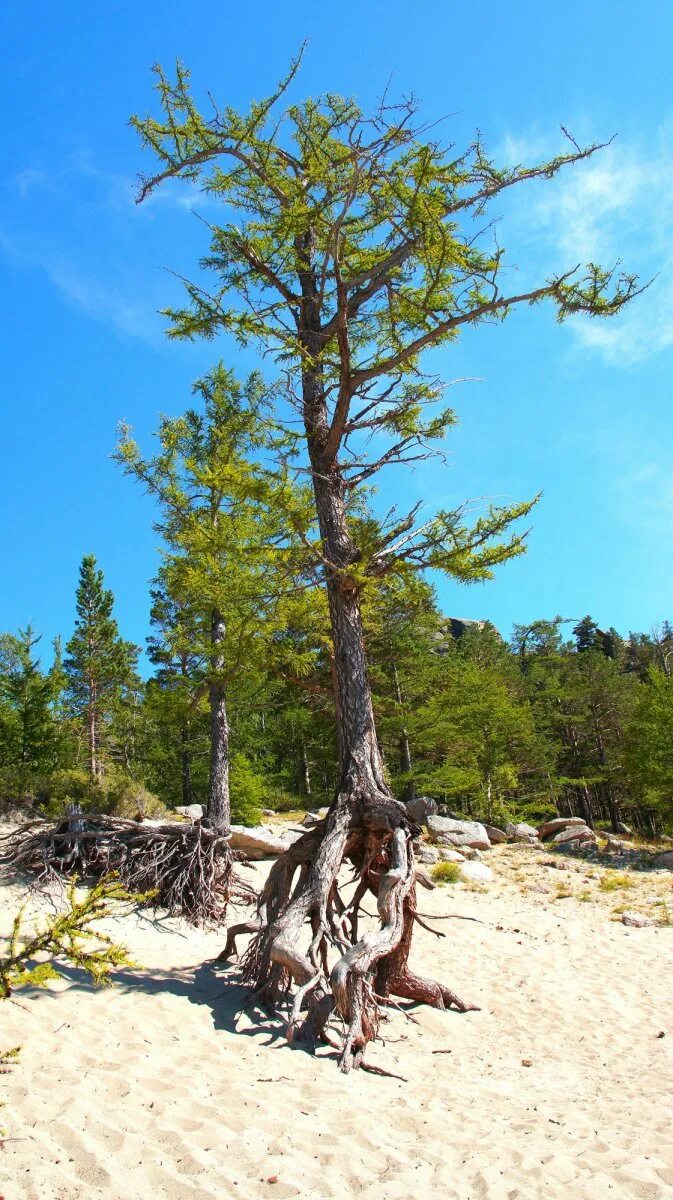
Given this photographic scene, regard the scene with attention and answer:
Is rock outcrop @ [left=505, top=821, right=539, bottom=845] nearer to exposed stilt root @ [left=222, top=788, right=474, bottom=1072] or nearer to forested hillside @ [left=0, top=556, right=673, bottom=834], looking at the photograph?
forested hillside @ [left=0, top=556, right=673, bottom=834]

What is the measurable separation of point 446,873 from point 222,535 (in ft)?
27.2

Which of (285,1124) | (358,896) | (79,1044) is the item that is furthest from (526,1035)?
(79,1044)

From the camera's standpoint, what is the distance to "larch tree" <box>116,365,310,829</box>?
7801mm

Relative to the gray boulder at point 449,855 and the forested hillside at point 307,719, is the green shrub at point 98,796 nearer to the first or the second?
the forested hillside at point 307,719

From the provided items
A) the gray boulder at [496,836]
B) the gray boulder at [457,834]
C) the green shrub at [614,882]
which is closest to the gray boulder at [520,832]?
the gray boulder at [496,836]

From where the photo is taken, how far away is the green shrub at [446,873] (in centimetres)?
1350

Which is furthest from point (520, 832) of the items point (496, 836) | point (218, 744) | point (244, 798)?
point (218, 744)

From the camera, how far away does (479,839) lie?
707 inches

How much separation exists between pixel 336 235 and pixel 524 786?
2928cm

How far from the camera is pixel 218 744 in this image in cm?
1356

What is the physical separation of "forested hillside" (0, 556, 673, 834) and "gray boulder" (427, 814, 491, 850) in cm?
346

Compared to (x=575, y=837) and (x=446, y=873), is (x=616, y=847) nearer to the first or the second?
(x=575, y=837)

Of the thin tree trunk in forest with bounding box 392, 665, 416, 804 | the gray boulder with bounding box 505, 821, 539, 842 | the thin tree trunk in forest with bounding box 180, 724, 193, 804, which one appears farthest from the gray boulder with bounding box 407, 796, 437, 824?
the thin tree trunk in forest with bounding box 180, 724, 193, 804

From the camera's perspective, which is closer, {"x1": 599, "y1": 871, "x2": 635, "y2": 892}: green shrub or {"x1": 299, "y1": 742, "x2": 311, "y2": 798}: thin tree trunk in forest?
{"x1": 599, "y1": 871, "x2": 635, "y2": 892}: green shrub
